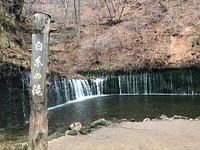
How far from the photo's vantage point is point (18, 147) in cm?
802

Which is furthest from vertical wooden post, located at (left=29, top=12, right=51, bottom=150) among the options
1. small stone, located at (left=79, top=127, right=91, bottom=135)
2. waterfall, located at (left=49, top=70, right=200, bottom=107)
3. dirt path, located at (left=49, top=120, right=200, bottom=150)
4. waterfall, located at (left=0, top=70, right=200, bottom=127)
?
waterfall, located at (left=49, top=70, right=200, bottom=107)

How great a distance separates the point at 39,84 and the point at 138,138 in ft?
13.0

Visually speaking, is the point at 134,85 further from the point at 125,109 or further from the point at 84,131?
the point at 84,131

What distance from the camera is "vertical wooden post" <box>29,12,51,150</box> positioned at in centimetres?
539

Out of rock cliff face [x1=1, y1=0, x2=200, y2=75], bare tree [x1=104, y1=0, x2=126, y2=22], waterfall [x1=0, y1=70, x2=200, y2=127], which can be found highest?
bare tree [x1=104, y1=0, x2=126, y2=22]

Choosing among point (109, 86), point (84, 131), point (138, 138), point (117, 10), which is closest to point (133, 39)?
point (109, 86)

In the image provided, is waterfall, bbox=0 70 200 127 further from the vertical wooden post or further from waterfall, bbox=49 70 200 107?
the vertical wooden post

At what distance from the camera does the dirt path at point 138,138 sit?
7910 millimetres

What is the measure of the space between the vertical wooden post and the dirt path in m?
2.59

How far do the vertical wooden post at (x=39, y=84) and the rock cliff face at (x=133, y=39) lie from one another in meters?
12.4

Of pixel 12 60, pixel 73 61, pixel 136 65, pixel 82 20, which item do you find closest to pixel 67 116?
pixel 12 60

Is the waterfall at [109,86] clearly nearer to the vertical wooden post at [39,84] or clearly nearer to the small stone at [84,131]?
the small stone at [84,131]

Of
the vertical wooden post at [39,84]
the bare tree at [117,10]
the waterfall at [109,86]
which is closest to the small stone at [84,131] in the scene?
the waterfall at [109,86]

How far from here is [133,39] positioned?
78.3 feet
